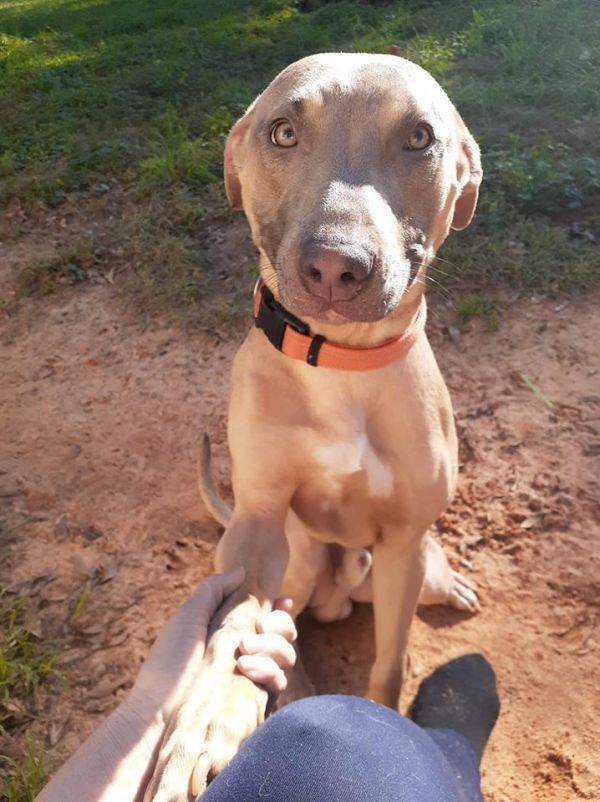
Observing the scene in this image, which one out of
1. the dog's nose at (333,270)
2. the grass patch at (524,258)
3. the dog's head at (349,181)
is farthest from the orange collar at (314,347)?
the grass patch at (524,258)

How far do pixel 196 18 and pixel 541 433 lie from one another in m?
8.44

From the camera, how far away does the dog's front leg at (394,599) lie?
97.9 inches

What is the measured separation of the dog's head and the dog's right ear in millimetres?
75

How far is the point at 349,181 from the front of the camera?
1.91 m

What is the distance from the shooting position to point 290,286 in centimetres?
187

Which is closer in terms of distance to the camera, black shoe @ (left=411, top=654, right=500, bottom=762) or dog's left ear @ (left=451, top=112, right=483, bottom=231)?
dog's left ear @ (left=451, top=112, right=483, bottom=231)

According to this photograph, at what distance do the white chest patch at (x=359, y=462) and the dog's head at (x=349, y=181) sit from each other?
18.0 inches

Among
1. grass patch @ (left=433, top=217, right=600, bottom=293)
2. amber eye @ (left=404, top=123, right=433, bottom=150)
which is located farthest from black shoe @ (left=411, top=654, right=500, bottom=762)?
grass patch @ (left=433, top=217, right=600, bottom=293)

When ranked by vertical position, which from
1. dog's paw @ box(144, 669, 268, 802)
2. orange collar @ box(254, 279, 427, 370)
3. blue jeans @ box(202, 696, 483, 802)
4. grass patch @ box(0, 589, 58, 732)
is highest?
orange collar @ box(254, 279, 427, 370)

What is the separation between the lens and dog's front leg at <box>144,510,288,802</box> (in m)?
1.55

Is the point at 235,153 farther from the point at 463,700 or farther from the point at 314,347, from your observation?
the point at 463,700

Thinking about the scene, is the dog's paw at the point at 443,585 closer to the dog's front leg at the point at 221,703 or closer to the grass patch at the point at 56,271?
the dog's front leg at the point at 221,703

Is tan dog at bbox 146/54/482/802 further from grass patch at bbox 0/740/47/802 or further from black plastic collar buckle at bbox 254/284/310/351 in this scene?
grass patch at bbox 0/740/47/802

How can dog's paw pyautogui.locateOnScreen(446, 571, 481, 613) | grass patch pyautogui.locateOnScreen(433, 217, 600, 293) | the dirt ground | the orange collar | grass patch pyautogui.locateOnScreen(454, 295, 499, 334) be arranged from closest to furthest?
the orange collar, the dirt ground, dog's paw pyautogui.locateOnScreen(446, 571, 481, 613), grass patch pyautogui.locateOnScreen(454, 295, 499, 334), grass patch pyautogui.locateOnScreen(433, 217, 600, 293)
